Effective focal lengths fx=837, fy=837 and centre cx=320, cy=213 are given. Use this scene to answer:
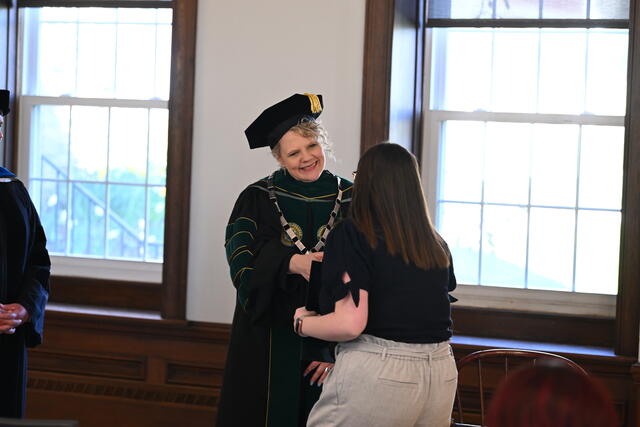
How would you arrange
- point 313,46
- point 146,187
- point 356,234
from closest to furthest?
point 356,234 < point 313,46 < point 146,187

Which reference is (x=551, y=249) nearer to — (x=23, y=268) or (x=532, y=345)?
(x=532, y=345)

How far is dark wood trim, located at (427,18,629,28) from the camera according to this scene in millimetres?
3820

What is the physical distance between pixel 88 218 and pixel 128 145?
1.48 feet

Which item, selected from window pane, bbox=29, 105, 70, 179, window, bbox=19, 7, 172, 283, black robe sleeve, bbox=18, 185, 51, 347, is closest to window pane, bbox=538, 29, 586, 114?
window, bbox=19, 7, 172, 283

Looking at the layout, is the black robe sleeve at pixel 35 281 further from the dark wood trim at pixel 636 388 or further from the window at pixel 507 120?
the dark wood trim at pixel 636 388

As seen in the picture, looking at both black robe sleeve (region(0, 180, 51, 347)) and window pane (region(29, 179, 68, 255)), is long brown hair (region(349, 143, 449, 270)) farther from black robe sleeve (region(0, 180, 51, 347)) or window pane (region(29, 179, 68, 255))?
window pane (region(29, 179, 68, 255))

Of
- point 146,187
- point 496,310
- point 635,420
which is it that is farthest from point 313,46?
point 635,420

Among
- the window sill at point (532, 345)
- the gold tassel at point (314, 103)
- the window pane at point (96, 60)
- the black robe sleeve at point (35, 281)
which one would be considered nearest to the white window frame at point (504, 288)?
the window sill at point (532, 345)

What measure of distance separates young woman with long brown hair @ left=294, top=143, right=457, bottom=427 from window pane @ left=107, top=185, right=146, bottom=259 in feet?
8.08

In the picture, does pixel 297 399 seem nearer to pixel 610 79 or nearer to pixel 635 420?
pixel 635 420

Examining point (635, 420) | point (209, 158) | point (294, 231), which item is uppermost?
point (209, 158)

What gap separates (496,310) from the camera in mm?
3945

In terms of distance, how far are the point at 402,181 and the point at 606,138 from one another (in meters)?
2.14

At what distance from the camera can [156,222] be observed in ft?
14.3
